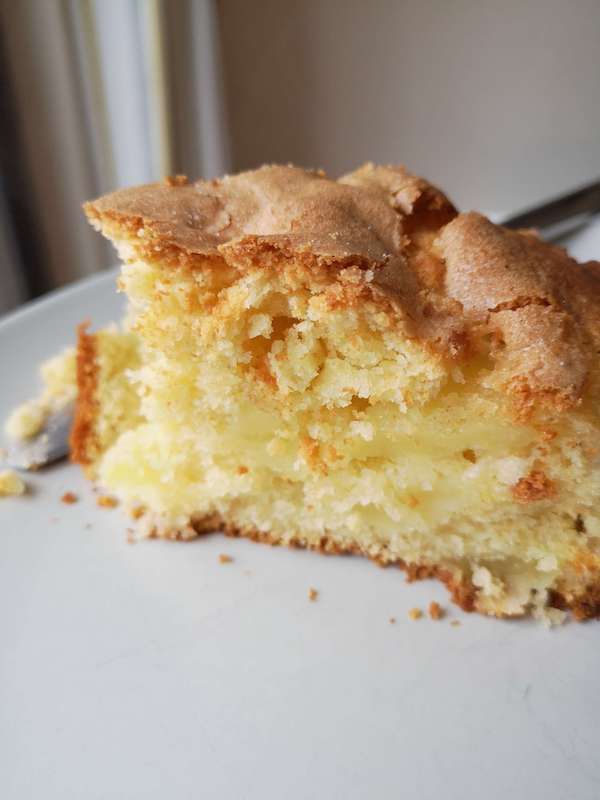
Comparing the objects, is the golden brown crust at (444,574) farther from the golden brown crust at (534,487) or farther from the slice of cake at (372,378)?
the golden brown crust at (534,487)

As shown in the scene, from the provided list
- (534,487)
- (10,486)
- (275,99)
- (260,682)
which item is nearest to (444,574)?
(534,487)

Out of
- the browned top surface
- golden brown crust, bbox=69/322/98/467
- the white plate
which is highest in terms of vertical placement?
the browned top surface

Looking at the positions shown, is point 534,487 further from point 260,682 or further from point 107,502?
point 107,502

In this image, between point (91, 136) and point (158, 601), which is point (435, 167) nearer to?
point (91, 136)

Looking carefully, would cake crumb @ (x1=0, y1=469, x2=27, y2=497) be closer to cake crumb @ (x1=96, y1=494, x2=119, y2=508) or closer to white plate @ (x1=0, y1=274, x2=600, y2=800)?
white plate @ (x1=0, y1=274, x2=600, y2=800)

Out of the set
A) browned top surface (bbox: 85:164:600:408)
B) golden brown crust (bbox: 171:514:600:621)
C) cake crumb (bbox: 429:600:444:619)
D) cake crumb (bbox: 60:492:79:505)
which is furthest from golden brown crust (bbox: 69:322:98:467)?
cake crumb (bbox: 429:600:444:619)

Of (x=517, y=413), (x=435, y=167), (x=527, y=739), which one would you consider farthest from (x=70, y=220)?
(x=527, y=739)
